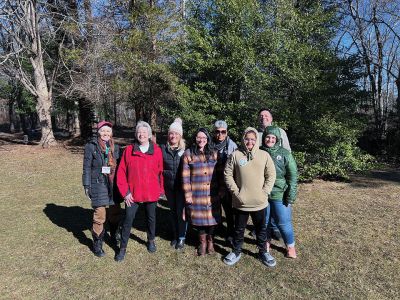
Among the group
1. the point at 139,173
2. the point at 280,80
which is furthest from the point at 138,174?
the point at 280,80

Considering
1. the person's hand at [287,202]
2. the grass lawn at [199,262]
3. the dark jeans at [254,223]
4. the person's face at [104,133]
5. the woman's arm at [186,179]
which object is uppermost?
the person's face at [104,133]

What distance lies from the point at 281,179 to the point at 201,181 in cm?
96

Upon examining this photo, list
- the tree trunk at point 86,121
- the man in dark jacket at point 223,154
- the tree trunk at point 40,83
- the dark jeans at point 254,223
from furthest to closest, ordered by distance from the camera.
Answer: the tree trunk at point 86,121
the tree trunk at point 40,83
the man in dark jacket at point 223,154
the dark jeans at point 254,223

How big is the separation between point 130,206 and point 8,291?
1.56m

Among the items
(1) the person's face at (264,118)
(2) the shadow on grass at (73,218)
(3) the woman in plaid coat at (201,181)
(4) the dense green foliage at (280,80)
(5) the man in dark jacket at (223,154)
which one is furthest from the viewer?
(4) the dense green foliage at (280,80)

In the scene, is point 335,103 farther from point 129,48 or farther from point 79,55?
point 79,55

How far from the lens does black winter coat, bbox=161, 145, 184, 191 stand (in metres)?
4.30

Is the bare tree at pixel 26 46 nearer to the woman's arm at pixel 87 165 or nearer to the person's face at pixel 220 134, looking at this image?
the woman's arm at pixel 87 165

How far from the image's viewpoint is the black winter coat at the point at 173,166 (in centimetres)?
430

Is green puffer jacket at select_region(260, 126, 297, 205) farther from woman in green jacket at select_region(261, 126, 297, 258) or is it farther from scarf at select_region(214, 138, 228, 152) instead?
scarf at select_region(214, 138, 228, 152)

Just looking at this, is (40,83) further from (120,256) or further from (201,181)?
(201,181)


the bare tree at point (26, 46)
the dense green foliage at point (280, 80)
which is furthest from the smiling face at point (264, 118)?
the bare tree at point (26, 46)

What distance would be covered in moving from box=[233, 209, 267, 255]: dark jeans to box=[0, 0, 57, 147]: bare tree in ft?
41.2

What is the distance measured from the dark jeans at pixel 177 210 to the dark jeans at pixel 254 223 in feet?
2.59
